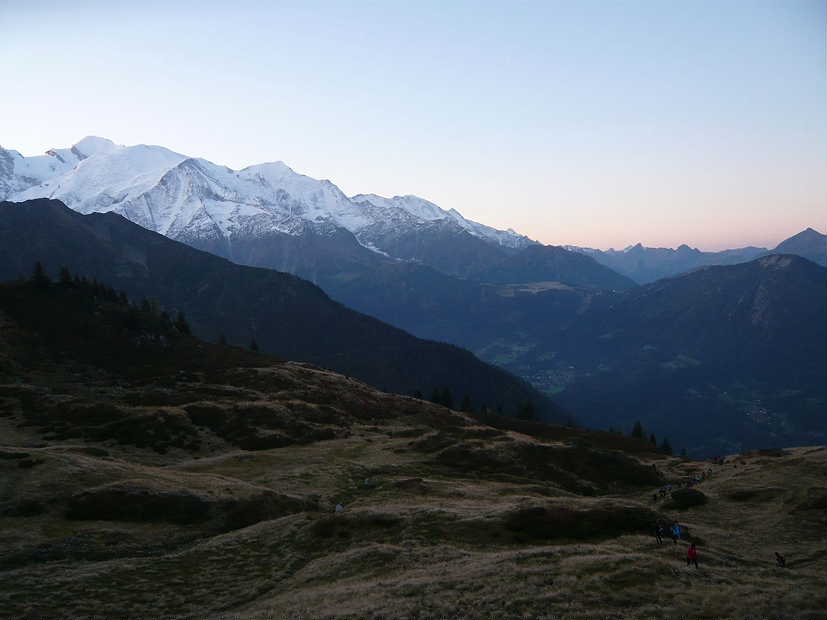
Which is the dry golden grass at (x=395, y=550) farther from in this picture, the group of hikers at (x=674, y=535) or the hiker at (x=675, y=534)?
the hiker at (x=675, y=534)

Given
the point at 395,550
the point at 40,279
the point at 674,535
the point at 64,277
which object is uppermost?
the point at 64,277

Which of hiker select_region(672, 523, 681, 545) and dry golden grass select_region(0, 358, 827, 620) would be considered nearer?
dry golden grass select_region(0, 358, 827, 620)

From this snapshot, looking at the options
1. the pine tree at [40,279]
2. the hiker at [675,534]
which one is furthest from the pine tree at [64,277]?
the hiker at [675,534]

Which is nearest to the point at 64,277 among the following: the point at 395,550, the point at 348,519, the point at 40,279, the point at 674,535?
the point at 40,279

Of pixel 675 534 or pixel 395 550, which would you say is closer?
pixel 675 534

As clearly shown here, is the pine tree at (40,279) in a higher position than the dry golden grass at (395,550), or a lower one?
higher

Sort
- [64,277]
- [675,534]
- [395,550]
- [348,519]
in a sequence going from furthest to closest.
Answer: [64,277] → [348,519] → [395,550] → [675,534]

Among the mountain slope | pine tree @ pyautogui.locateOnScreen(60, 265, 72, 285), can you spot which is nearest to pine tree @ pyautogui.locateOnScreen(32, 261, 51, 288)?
pine tree @ pyautogui.locateOnScreen(60, 265, 72, 285)

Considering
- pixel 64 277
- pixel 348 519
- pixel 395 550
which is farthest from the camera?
pixel 64 277

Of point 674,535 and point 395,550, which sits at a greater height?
point 674,535

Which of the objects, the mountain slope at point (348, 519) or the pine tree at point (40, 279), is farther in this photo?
the pine tree at point (40, 279)

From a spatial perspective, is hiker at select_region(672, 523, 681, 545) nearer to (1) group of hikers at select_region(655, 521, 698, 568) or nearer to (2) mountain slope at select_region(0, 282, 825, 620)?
(1) group of hikers at select_region(655, 521, 698, 568)

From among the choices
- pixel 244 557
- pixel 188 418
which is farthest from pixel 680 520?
pixel 188 418

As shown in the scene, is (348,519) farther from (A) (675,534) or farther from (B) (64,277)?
(B) (64,277)
